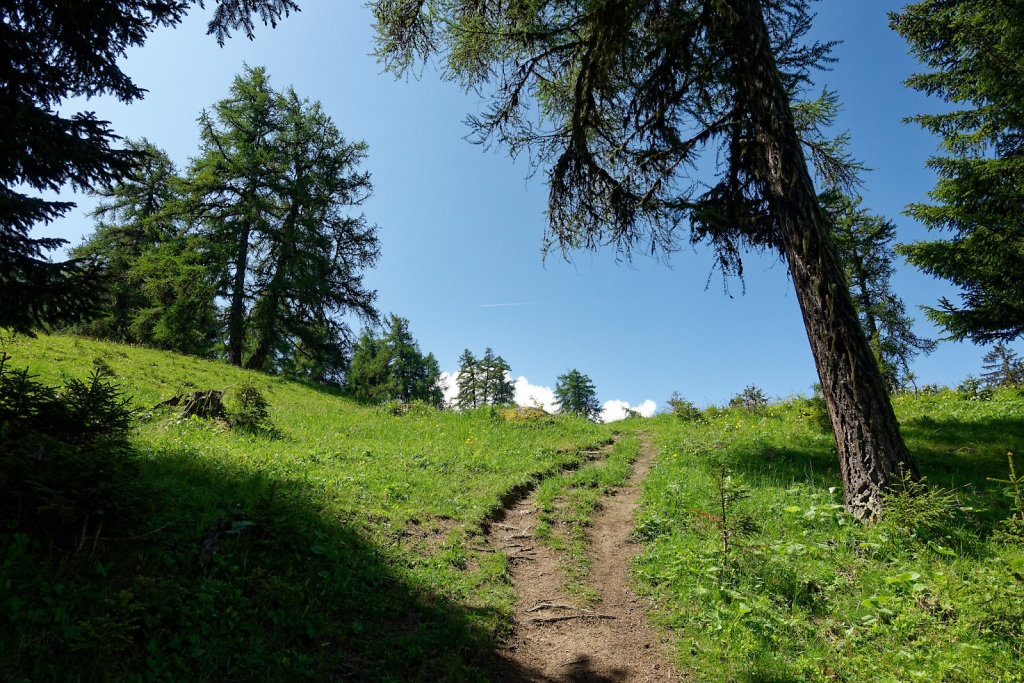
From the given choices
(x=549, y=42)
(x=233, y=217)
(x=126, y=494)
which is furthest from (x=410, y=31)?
(x=233, y=217)

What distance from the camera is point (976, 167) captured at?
544 inches

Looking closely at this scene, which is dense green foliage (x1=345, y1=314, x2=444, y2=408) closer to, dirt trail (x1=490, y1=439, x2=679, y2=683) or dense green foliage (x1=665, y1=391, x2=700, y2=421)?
dense green foliage (x1=665, y1=391, x2=700, y2=421)

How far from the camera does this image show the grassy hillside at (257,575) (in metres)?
3.23

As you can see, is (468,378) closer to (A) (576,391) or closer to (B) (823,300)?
(A) (576,391)

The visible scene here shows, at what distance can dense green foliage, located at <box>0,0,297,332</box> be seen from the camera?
511 centimetres

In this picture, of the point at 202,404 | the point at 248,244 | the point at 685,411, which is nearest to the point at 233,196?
the point at 248,244

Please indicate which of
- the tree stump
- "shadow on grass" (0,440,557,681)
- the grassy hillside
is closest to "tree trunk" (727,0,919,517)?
the grassy hillside

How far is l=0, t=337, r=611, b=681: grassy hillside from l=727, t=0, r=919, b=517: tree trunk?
202 inches

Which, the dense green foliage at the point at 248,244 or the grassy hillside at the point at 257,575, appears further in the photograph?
the dense green foliage at the point at 248,244

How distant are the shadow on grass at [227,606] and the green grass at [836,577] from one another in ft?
7.88

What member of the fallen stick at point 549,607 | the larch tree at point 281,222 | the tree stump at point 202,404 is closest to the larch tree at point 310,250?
the larch tree at point 281,222

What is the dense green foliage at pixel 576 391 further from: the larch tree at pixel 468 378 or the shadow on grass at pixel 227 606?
the shadow on grass at pixel 227 606

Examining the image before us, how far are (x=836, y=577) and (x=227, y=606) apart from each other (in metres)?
6.13

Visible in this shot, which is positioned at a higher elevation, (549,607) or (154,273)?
(154,273)
